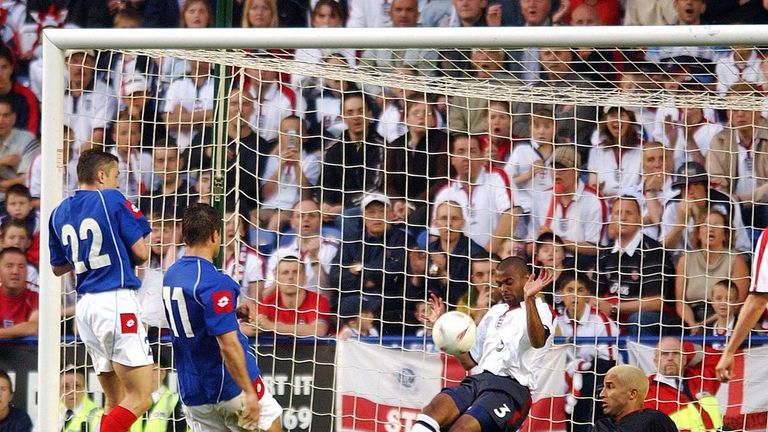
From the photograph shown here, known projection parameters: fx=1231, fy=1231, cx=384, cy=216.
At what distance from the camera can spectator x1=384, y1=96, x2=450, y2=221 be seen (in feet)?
27.0

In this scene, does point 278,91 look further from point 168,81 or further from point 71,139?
point 71,139

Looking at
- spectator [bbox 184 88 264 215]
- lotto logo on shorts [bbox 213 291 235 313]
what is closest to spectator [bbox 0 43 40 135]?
spectator [bbox 184 88 264 215]

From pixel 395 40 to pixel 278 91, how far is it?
2.60 metres

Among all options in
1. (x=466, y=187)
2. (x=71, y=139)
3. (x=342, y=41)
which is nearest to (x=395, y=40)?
(x=342, y=41)

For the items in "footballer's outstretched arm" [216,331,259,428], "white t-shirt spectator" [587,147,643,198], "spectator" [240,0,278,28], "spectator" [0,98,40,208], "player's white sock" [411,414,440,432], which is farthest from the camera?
"spectator" [240,0,278,28]

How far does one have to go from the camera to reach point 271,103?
8.31 metres

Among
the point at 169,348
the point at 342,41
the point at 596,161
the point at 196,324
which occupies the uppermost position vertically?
the point at 342,41

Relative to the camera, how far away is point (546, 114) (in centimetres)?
814

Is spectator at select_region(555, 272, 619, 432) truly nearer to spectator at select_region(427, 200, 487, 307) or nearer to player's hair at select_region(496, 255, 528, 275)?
spectator at select_region(427, 200, 487, 307)

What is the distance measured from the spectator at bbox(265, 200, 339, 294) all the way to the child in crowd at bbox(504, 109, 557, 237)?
4.08 ft

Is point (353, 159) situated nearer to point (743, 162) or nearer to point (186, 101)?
point (186, 101)

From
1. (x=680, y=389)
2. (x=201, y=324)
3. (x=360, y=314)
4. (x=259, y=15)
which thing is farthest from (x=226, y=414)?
(x=259, y=15)

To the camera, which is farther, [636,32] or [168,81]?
[168,81]

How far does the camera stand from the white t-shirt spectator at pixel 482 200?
8062 millimetres
